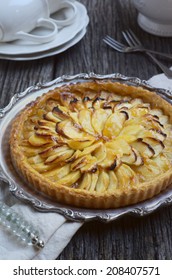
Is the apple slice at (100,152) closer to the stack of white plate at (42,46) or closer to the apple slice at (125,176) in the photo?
the apple slice at (125,176)

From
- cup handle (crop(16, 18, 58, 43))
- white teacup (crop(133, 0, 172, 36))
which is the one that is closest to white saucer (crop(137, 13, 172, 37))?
white teacup (crop(133, 0, 172, 36))

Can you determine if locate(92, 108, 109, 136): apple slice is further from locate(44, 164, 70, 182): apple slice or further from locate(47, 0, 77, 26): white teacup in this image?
locate(47, 0, 77, 26): white teacup

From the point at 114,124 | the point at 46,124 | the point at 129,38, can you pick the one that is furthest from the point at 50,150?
the point at 129,38

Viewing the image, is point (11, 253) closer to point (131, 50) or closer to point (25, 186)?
point (25, 186)

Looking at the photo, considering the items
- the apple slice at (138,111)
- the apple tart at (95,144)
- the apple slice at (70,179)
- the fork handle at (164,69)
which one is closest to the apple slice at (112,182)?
the apple tart at (95,144)

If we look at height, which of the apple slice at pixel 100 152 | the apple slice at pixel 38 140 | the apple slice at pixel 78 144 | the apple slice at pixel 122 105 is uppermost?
the apple slice at pixel 122 105

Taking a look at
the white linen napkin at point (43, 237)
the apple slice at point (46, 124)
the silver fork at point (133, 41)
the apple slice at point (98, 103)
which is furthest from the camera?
the silver fork at point (133, 41)
